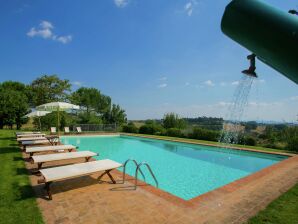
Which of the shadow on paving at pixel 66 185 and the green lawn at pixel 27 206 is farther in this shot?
the shadow on paving at pixel 66 185

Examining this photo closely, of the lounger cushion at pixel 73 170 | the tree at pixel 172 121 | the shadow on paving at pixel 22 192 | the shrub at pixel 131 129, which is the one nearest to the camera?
the shadow on paving at pixel 22 192

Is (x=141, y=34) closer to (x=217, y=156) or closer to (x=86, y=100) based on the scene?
(x=217, y=156)

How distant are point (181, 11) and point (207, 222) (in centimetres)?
947

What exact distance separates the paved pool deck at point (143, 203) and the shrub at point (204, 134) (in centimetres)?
1234

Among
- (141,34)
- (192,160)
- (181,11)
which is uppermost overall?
(141,34)

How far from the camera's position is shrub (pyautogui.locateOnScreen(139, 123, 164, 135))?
25222 millimetres

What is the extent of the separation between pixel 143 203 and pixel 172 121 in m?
23.0

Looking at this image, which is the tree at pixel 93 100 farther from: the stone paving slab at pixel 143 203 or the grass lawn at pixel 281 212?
the grass lawn at pixel 281 212

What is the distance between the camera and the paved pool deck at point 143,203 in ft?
13.9

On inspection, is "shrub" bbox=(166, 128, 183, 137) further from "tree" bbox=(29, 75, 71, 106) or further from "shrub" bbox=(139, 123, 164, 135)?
"tree" bbox=(29, 75, 71, 106)

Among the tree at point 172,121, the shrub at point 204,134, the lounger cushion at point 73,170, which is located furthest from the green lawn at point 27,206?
the tree at point 172,121

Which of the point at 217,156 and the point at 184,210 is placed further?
the point at 217,156

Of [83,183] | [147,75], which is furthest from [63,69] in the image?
[83,183]

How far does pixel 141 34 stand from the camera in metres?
15.6
